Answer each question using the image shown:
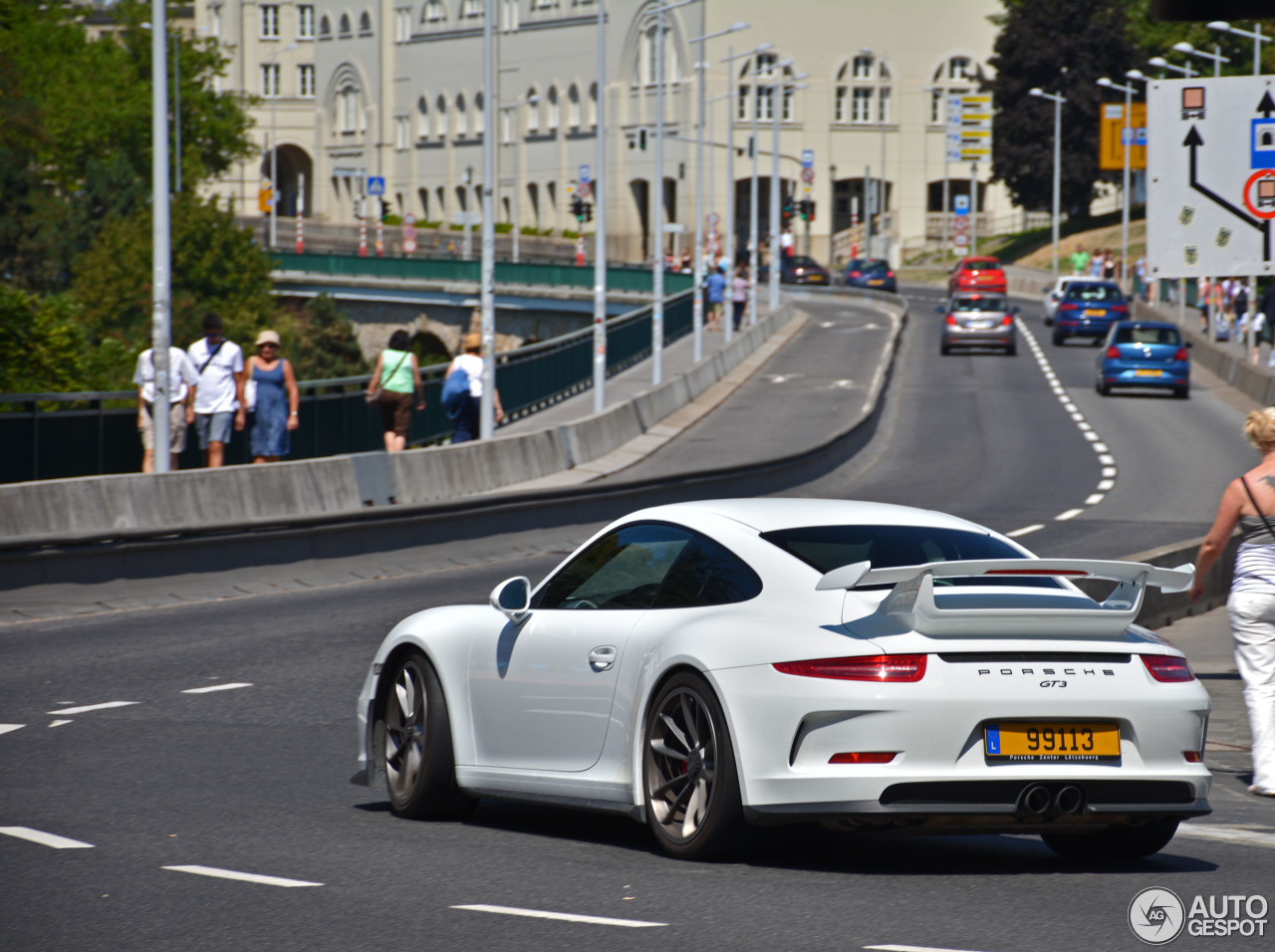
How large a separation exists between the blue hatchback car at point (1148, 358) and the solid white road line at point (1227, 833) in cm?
→ 3924

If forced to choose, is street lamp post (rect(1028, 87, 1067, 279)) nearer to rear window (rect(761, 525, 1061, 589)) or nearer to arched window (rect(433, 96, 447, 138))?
arched window (rect(433, 96, 447, 138))

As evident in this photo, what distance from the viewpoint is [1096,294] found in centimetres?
6344

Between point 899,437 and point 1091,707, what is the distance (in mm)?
33163

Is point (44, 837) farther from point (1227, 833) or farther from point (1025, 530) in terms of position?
point (1025, 530)

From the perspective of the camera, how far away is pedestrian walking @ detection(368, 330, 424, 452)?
23.5 metres

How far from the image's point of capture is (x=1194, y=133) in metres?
13.5

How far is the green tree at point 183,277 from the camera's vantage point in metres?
80.2

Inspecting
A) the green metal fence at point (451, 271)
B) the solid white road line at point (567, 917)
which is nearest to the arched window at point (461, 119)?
the green metal fence at point (451, 271)

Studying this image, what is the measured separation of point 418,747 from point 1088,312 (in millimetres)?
57030

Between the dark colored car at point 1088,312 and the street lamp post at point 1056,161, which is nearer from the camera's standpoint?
the dark colored car at point 1088,312

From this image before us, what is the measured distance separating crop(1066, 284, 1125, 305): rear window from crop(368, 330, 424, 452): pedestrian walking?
140 feet

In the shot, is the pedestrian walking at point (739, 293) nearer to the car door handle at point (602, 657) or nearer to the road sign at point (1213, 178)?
the road sign at point (1213, 178)

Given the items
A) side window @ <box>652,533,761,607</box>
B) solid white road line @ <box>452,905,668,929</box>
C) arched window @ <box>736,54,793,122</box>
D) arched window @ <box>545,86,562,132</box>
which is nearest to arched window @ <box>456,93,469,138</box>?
arched window @ <box>545,86,562,132</box>

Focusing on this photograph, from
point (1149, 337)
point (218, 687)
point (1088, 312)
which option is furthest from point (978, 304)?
point (218, 687)
